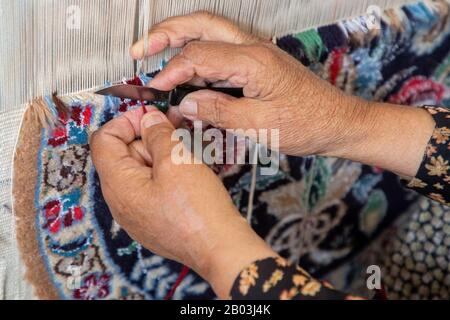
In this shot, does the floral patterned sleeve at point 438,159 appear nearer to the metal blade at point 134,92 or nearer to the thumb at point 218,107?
the thumb at point 218,107

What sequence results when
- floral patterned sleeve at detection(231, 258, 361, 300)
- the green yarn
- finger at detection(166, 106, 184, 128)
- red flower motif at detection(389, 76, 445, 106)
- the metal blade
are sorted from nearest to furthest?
floral patterned sleeve at detection(231, 258, 361, 300), the metal blade, finger at detection(166, 106, 184, 128), the green yarn, red flower motif at detection(389, 76, 445, 106)

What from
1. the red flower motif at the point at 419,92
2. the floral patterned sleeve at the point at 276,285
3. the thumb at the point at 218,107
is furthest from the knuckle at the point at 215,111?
the red flower motif at the point at 419,92

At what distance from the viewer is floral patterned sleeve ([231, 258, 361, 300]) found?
81cm

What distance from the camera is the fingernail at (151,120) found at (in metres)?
0.94

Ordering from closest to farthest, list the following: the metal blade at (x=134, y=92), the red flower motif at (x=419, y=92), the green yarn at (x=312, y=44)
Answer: the metal blade at (x=134, y=92) → the green yarn at (x=312, y=44) → the red flower motif at (x=419, y=92)

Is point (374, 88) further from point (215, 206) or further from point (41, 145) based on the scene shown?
point (41, 145)

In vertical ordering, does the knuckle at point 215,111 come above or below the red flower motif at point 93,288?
above

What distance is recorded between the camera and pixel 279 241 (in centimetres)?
143

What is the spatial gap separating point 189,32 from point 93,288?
1.72ft

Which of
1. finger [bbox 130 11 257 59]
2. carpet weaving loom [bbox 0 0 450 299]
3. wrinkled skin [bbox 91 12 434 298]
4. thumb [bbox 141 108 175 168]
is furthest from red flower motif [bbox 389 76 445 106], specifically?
thumb [bbox 141 108 175 168]

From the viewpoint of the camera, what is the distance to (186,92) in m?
0.94

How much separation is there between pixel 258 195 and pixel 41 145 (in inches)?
19.7

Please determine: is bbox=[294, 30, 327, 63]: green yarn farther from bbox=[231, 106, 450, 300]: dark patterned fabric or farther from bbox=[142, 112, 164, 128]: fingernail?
bbox=[142, 112, 164, 128]: fingernail

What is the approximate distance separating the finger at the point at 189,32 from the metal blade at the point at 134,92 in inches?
2.7
